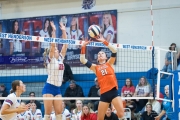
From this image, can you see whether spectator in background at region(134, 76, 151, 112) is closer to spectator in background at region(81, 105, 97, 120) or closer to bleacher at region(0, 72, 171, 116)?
bleacher at region(0, 72, 171, 116)

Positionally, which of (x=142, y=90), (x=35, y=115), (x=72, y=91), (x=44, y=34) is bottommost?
(x=35, y=115)

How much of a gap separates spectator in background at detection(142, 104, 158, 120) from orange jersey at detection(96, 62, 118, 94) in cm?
358

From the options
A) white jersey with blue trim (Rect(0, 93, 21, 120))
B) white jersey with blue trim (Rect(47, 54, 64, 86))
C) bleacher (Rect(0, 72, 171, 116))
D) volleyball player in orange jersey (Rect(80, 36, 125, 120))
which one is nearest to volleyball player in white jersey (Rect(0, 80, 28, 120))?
white jersey with blue trim (Rect(0, 93, 21, 120))

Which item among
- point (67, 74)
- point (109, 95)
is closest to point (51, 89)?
point (109, 95)

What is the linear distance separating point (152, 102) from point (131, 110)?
0.77 m

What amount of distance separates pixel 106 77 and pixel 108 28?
8407mm

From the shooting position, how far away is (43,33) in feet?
61.5

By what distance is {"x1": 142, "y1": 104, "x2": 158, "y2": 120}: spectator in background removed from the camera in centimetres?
1254

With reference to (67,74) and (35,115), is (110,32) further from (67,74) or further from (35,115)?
(35,115)

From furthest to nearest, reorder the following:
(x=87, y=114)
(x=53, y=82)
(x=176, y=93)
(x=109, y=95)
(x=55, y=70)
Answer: (x=87, y=114), (x=176, y=93), (x=55, y=70), (x=53, y=82), (x=109, y=95)

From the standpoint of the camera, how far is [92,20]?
1786cm

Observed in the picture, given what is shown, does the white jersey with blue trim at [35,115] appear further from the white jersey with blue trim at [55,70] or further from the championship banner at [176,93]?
the championship banner at [176,93]

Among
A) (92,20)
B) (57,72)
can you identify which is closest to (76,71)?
(92,20)

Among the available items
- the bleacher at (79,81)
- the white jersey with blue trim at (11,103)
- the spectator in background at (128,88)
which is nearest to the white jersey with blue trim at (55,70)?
the white jersey with blue trim at (11,103)
